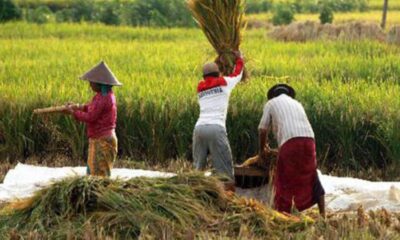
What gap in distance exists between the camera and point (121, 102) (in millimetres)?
8617

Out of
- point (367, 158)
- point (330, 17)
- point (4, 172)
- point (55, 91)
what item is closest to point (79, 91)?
point (55, 91)

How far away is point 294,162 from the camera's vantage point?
6.21 m

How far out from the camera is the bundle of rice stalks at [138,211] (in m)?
4.68

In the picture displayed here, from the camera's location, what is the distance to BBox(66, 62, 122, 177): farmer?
6508 millimetres

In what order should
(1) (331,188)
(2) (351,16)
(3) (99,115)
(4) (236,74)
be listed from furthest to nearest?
(2) (351,16)
(1) (331,188)
(4) (236,74)
(3) (99,115)

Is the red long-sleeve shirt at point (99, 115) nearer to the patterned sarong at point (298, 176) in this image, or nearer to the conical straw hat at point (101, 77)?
the conical straw hat at point (101, 77)

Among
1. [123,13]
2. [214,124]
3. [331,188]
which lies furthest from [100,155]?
[123,13]

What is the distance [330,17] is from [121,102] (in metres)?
15.5

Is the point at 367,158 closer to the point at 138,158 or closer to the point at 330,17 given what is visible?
the point at 138,158

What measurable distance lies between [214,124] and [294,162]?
664mm

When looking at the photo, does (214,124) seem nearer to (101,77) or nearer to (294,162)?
(294,162)

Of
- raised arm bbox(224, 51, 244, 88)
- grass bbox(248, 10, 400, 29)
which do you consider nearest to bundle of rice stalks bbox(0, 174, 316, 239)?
raised arm bbox(224, 51, 244, 88)

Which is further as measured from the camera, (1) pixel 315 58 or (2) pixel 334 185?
(1) pixel 315 58

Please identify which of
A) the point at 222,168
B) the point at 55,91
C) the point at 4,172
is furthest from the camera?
the point at 55,91
